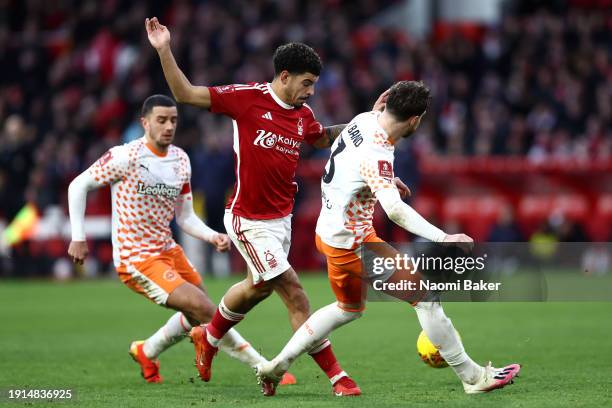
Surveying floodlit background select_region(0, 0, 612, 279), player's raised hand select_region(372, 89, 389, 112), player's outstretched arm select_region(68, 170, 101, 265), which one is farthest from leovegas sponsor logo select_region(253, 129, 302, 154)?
floodlit background select_region(0, 0, 612, 279)

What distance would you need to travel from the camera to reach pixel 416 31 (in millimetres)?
27797

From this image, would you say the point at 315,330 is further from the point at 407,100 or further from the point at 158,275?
the point at 407,100

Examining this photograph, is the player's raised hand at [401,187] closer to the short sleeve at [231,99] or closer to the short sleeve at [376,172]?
the short sleeve at [376,172]

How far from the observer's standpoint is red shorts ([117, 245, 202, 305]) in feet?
28.9

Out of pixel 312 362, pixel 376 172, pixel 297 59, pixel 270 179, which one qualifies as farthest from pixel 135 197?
pixel 376 172

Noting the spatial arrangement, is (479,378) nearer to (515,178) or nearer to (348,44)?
(515,178)

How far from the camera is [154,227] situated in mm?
9117

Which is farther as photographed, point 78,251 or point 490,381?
point 78,251

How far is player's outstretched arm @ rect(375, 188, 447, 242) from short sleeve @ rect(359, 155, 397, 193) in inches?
2.0

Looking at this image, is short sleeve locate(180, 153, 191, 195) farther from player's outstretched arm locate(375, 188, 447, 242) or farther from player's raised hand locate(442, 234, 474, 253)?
player's raised hand locate(442, 234, 474, 253)

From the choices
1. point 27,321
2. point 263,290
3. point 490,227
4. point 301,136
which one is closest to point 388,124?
point 301,136

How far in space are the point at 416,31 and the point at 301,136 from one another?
20.0 meters

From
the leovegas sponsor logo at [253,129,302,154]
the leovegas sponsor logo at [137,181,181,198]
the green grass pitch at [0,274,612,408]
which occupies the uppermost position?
the leovegas sponsor logo at [253,129,302,154]

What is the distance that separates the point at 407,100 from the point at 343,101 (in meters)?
15.8
